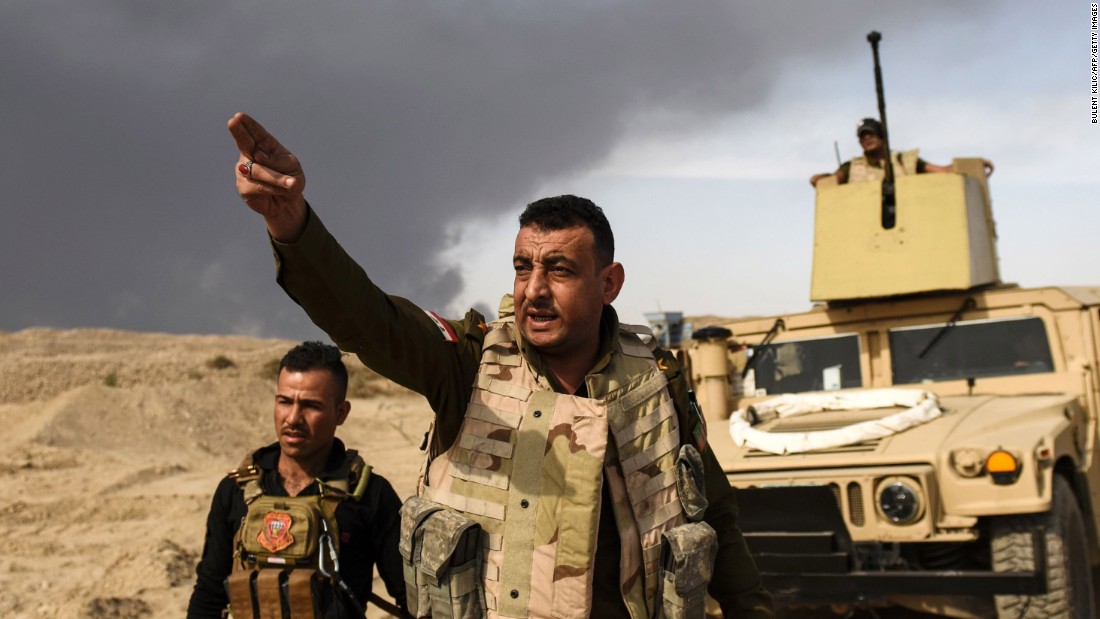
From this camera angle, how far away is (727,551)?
2.45 meters

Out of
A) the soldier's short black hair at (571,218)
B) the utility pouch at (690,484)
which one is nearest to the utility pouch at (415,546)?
the utility pouch at (690,484)

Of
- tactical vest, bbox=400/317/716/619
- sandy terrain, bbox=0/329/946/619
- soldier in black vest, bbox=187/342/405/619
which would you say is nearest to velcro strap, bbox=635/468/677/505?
tactical vest, bbox=400/317/716/619

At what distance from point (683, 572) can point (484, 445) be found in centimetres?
47

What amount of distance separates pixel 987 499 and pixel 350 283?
363cm

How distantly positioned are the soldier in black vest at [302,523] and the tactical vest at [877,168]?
4.68 m

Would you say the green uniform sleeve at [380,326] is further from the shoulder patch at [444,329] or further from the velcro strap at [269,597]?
the velcro strap at [269,597]

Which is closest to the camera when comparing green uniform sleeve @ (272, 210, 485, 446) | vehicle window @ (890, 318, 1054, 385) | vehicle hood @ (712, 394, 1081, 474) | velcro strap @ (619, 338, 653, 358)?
green uniform sleeve @ (272, 210, 485, 446)

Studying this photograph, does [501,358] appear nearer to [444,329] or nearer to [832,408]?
[444,329]

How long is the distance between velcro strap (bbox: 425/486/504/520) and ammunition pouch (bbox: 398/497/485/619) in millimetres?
24

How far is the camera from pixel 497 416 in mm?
2076

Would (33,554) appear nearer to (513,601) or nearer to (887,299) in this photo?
(887,299)

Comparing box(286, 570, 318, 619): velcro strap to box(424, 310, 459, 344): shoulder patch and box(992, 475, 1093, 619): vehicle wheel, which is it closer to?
box(424, 310, 459, 344): shoulder patch

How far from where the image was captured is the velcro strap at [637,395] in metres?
2.13

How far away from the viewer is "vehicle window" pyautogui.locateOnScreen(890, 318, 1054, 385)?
5.79 meters
